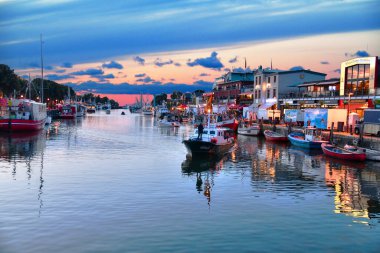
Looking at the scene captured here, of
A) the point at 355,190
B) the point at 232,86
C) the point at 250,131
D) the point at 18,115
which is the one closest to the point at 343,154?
the point at 355,190

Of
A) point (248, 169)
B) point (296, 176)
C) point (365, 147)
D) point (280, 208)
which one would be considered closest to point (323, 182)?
point (296, 176)

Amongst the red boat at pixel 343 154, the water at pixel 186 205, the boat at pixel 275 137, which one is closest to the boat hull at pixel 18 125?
the water at pixel 186 205

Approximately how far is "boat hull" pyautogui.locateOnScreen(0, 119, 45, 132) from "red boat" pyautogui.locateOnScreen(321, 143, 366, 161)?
54478 mm

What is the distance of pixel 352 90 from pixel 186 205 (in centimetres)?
5808

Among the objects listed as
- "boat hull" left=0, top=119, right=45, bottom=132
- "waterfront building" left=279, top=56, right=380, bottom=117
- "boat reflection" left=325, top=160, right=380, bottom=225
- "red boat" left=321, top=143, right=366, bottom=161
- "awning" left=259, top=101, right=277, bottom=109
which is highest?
"waterfront building" left=279, top=56, right=380, bottom=117

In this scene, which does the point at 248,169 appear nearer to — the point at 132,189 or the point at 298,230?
the point at 132,189

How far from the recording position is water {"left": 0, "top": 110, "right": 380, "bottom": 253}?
62.9 feet

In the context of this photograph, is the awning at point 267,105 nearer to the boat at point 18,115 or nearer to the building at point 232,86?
the building at point 232,86

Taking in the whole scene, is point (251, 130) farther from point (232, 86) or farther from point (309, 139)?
point (232, 86)

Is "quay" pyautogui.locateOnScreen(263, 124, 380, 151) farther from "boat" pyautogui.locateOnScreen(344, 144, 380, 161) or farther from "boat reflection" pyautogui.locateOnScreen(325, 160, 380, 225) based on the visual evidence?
"boat reflection" pyautogui.locateOnScreen(325, 160, 380, 225)

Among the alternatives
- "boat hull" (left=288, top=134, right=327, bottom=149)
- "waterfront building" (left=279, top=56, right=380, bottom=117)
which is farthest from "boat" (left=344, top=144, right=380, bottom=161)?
"waterfront building" (left=279, top=56, right=380, bottom=117)

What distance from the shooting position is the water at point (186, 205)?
19.2 metres

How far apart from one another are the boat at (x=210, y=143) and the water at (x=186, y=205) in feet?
6.75

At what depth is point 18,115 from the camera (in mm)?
81625
